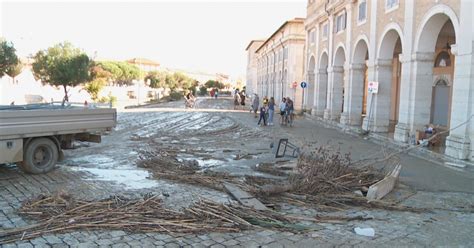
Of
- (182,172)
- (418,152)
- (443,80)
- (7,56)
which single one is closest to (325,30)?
(443,80)

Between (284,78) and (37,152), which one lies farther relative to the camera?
(284,78)

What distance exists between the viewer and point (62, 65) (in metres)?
36.5

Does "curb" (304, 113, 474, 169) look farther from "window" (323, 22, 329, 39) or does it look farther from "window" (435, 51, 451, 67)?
"window" (323, 22, 329, 39)

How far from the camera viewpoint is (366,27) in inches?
766

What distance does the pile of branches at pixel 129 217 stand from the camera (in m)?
5.32

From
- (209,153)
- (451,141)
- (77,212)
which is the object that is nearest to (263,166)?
(209,153)

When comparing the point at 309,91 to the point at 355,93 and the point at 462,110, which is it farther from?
the point at 462,110

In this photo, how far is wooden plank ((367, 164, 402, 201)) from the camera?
708cm

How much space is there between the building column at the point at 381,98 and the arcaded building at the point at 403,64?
0.04 metres

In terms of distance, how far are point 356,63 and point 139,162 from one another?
1446 cm

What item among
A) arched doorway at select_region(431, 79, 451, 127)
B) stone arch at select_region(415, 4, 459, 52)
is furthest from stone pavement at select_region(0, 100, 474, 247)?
arched doorway at select_region(431, 79, 451, 127)

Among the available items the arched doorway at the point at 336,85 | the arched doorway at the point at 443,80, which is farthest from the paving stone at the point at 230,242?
the arched doorway at the point at 336,85

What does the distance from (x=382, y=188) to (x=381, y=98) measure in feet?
36.9

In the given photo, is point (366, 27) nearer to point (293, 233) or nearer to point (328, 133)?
point (328, 133)
